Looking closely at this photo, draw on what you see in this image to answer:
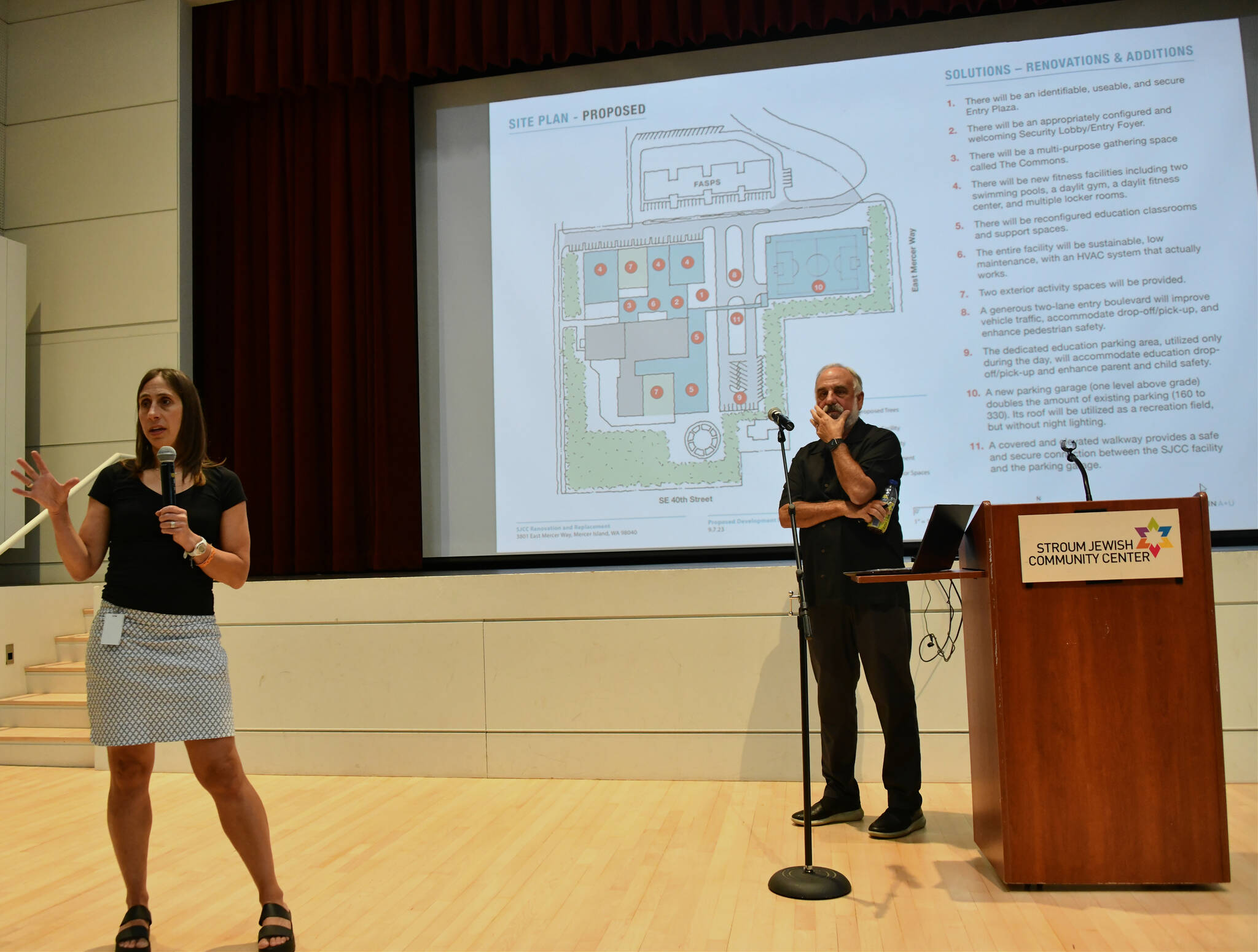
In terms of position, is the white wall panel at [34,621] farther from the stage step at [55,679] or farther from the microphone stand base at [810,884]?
the microphone stand base at [810,884]

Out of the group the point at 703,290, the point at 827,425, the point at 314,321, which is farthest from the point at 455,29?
the point at 827,425

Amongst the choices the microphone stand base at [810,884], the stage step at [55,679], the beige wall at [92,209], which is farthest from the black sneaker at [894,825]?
the beige wall at [92,209]

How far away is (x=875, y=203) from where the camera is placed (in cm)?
425

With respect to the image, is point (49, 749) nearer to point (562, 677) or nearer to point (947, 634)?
point (562, 677)

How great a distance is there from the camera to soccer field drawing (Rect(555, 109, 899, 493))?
4281mm

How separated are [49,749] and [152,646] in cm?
291

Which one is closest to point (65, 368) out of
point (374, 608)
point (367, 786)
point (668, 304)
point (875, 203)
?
point (374, 608)

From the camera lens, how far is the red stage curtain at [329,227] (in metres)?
4.60

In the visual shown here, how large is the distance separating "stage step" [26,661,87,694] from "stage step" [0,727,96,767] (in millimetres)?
340

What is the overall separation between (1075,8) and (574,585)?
3.33 m

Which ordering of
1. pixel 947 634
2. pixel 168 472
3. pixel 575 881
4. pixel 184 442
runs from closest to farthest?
pixel 168 472 → pixel 184 442 → pixel 575 881 → pixel 947 634

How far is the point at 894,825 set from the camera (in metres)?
2.96

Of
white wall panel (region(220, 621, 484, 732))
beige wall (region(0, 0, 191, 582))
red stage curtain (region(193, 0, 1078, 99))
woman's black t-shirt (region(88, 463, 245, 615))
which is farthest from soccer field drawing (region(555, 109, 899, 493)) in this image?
woman's black t-shirt (region(88, 463, 245, 615))

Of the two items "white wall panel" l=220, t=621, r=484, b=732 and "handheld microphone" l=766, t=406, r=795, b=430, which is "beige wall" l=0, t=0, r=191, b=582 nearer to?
"white wall panel" l=220, t=621, r=484, b=732
